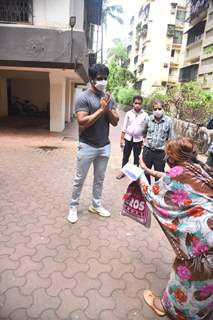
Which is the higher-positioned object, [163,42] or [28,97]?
[163,42]

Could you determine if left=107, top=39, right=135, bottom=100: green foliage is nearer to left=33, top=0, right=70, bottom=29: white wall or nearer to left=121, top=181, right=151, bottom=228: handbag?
left=33, top=0, right=70, bottom=29: white wall

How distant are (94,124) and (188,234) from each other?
172 centimetres

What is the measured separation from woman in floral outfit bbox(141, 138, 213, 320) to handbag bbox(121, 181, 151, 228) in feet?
1.20

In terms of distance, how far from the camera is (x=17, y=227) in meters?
3.11

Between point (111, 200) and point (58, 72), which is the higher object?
point (58, 72)

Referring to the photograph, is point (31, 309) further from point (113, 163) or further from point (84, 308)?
point (113, 163)

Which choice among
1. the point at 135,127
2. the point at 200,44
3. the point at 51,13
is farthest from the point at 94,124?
the point at 200,44

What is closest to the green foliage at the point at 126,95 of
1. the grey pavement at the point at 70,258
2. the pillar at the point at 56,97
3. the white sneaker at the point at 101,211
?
the pillar at the point at 56,97

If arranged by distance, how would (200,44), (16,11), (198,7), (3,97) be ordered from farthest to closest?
(200,44), (198,7), (3,97), (16,11)

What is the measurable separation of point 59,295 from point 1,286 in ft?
1.67

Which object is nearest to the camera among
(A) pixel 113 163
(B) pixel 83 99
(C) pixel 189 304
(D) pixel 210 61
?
(C) pixel 189 304

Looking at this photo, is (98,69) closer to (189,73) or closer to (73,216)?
(73,216)

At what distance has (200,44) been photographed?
71.7ft

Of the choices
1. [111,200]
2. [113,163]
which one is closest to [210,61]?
[113,163]
